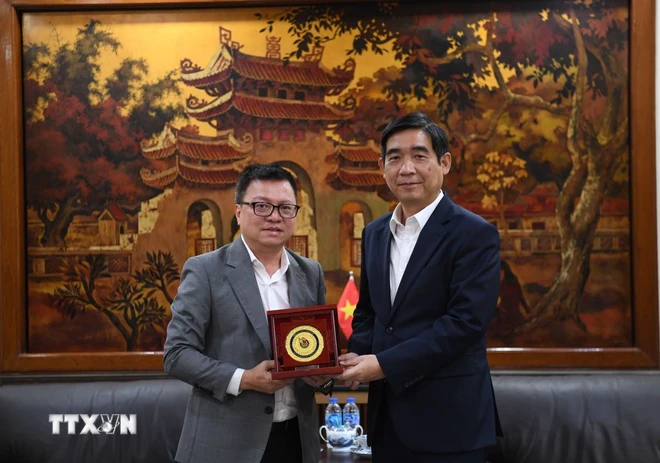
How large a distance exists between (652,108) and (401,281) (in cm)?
226

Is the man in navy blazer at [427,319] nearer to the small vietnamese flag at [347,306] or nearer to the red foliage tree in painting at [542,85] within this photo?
the small vietnamese flag at [347,306]

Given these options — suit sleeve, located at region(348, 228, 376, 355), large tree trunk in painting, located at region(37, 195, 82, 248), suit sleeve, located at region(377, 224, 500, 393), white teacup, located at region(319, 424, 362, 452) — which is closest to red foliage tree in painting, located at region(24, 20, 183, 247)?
large tree trunk in painting, located at region(37, 195, 82, 248)

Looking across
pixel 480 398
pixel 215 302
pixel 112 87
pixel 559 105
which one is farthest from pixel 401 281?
pixel 112 87

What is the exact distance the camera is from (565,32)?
11.9ft

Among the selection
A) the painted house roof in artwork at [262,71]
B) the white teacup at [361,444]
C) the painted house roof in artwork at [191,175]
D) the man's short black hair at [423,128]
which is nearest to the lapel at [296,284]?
the man's short black hair at [423,128]

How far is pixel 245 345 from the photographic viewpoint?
79.7 inches

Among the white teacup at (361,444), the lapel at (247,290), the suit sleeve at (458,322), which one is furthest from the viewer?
the white teacup at (361,444)

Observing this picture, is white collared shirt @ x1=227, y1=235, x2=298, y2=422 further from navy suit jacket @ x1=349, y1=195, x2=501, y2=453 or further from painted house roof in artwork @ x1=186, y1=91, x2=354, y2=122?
painted house roof in artwork @ x1=186, y1=91, x2=354, y2=122

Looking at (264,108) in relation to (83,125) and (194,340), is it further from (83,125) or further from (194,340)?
(194,340)

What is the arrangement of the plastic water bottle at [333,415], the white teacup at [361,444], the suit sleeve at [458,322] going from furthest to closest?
the plastic water bottle at [333,415] < the white teacup at [361,444] < the suit sleeve at [458,322]

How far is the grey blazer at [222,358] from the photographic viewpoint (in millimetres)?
1965

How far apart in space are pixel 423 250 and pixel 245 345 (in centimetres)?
59

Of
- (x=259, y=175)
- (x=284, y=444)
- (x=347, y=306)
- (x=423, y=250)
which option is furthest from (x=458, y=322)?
(x=347, y=306)

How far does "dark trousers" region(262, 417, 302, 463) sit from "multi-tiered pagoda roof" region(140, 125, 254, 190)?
1.88 meters
